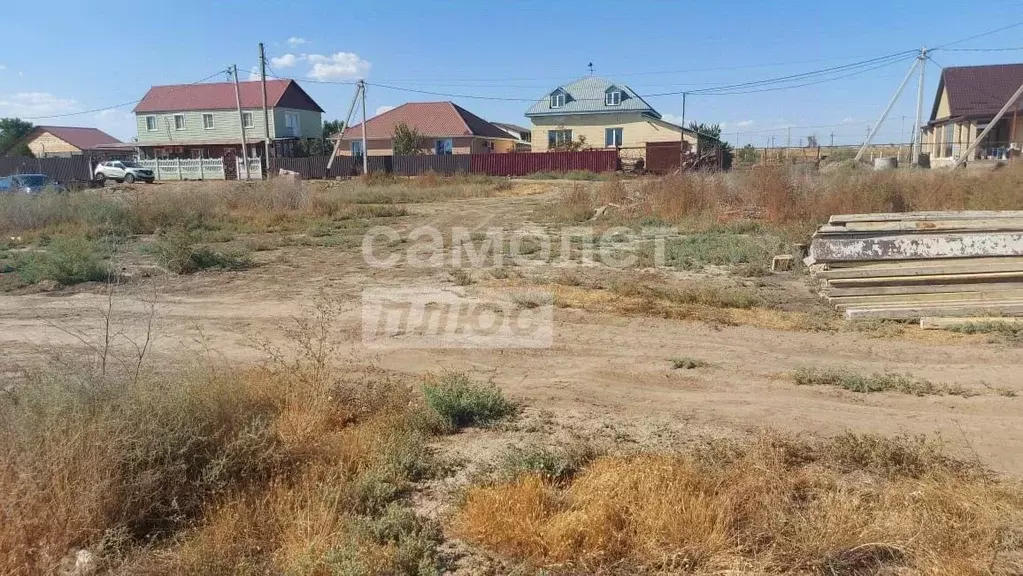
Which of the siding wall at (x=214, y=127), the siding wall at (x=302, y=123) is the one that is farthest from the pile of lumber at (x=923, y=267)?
the siding wall at (x=302, y=123)

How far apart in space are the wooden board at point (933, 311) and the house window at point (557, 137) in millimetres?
41156

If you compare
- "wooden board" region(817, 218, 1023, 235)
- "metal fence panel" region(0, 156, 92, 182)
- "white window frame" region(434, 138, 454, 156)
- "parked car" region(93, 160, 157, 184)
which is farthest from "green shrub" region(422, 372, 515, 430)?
"white window frame" region(434, 138, 454, 156)

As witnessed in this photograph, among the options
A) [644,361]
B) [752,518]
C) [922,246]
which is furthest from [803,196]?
[752,518]

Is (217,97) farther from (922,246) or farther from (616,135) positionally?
(922,246)

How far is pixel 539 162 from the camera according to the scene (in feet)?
131

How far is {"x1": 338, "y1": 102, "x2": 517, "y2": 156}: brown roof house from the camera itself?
49.1m

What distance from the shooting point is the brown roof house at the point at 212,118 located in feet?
164

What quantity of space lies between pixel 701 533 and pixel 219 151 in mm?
53867

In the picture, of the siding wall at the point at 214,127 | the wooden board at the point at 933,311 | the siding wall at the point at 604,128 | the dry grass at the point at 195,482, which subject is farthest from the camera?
the siding wall at the point at 214,127

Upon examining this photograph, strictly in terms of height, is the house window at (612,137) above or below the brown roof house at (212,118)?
below

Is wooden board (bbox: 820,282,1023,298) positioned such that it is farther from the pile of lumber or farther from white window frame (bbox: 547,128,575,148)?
white window frame (bbox: 547,128,575,148)

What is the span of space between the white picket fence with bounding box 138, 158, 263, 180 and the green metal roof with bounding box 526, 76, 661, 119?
2023 centimetres

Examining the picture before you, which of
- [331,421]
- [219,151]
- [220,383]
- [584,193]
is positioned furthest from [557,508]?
[219,151]

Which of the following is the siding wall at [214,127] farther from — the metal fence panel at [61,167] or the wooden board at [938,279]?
the wooden board at [938,279]
